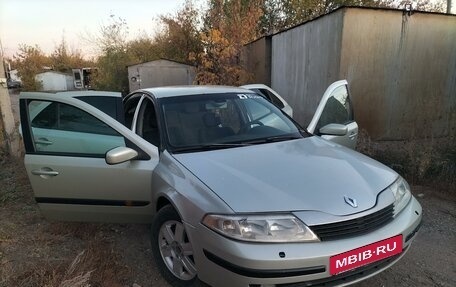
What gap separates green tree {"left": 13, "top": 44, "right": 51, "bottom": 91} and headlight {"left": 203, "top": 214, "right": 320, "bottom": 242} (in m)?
32.0

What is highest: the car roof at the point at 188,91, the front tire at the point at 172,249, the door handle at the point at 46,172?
the car roof at the point at 188,91

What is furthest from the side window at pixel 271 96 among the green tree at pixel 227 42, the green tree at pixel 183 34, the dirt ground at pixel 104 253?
the green tree at pixel 183 34

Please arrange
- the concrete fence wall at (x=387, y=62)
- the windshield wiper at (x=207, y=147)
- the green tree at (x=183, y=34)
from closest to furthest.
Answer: the windshield wiper at (x=207, y=147) < the concrete fence wall at (x=387, y=62) < the green tree at (x=183, y=34)

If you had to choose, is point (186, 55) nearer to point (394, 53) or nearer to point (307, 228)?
point (394, 53)

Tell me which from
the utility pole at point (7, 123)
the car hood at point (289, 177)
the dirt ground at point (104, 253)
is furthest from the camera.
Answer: the utility pole at point (7, 123)

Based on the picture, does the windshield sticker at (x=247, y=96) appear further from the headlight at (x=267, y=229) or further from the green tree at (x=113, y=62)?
the green tree at (x=113, y=62)

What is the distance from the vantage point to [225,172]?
2506 millimetres

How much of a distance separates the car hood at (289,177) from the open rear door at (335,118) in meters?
0.54

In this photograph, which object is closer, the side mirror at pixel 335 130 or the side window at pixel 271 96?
the side mirror at pixel 335 130

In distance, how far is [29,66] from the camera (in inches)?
1294

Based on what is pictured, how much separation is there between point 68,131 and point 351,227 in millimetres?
2603

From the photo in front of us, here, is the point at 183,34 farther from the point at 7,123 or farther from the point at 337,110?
the point at 337,110

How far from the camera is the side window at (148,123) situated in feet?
11.1

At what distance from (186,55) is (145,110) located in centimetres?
1718
